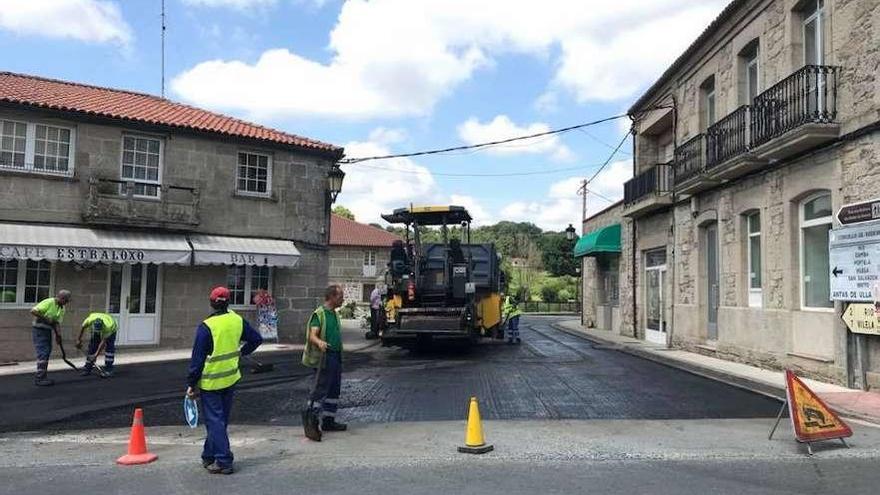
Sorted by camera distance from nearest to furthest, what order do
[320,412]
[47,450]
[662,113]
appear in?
1. [47,450]
2. [320,412]
3. [662,113]

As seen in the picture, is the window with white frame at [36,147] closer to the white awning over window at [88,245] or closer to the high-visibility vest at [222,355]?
the white awning over window at [88,245]

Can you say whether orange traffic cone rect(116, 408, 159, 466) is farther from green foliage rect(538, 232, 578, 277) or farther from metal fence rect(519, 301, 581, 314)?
green foliage rect(538, 232, 578, 277)

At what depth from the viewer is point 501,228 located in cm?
9012

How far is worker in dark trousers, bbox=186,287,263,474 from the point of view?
596 cm

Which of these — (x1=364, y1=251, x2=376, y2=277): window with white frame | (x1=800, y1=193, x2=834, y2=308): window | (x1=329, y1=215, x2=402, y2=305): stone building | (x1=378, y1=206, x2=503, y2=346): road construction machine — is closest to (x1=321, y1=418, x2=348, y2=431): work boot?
(x1=378, y1=206, x2=503, y2=346): road construction machine

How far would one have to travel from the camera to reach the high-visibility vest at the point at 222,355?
604 centimetres

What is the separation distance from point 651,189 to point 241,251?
36.2 feet

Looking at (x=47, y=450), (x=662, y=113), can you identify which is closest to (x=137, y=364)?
(x=47, y=450)

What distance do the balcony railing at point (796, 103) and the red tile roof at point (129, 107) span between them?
11.2 m

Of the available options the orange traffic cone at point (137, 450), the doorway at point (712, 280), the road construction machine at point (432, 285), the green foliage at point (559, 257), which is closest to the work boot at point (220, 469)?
the orange traffic cone at point (137, 450)

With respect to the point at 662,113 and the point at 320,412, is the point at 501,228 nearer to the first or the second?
the point at 662,113

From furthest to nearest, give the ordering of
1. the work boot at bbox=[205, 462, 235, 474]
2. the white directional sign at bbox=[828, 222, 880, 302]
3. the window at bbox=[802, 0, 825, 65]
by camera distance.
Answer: the window at bbox=[802, 0, 825, 65]
the white directional sign at bbox=[828, 222, 880, 302]
the work boot at bbox=[205, 462, 235, 474]

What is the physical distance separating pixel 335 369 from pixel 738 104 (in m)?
11.2

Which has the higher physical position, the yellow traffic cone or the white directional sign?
the white directional sign
